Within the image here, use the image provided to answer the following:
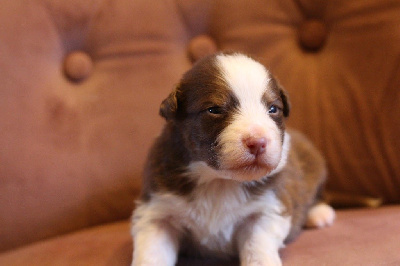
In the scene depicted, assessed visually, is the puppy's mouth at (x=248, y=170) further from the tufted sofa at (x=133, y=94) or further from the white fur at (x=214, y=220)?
the tufted sofa at (x=133, y=94)

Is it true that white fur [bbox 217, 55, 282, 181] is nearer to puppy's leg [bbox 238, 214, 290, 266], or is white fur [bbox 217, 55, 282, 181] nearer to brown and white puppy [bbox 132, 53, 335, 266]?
brown and white puppy [bbox 132, 53, 335, 266]

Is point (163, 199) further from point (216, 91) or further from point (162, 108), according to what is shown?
point (216, 91)

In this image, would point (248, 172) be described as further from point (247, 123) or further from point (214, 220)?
point (214, 220)

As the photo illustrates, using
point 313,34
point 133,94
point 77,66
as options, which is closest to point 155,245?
point 133,94

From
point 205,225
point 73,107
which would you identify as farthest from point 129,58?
point 205,225

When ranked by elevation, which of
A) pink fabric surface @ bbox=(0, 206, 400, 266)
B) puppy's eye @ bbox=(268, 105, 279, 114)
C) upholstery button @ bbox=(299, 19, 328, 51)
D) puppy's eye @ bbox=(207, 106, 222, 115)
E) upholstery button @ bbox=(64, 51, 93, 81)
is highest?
upholstery button @ bbox=(299, 19, 328, 51)

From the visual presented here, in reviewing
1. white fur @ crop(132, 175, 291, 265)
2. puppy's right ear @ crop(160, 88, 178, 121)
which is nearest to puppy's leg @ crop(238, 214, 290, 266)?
white fur @ crop(132, 175, 291, 265)

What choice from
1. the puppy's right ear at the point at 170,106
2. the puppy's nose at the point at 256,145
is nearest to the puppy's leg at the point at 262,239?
the puppy's nose at the point at 256,145

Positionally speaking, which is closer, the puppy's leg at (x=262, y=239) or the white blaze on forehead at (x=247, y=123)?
the white blaze on forehead at (x=247, y=123)
